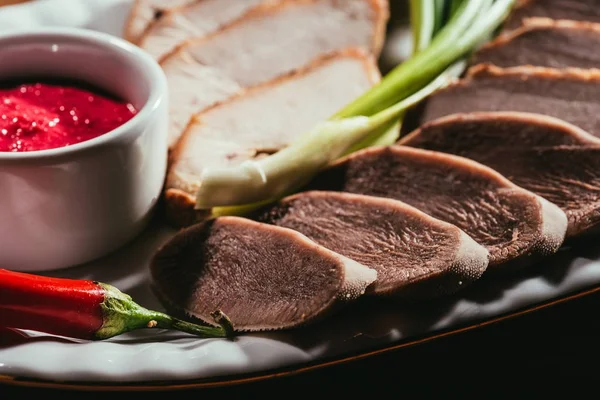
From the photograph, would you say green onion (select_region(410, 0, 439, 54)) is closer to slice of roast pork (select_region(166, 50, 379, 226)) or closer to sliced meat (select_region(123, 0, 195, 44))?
slice of roast pork (select_region(166, 50, 379, 226))

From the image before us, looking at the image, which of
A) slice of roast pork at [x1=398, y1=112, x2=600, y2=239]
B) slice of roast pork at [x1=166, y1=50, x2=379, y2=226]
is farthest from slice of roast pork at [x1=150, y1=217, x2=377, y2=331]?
slice of roast pork at [x1=398, y1=112, x2=600, y2=239]

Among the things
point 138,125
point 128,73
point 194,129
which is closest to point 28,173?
point 138,125

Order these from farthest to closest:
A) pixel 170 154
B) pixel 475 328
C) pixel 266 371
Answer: pixel 170 154, pixel 475 328, pixel 266 371

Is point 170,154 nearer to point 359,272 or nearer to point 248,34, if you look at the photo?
point 248,34

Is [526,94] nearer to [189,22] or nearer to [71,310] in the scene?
[189,22]

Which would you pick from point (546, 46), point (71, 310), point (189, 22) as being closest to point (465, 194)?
point (546, 46)

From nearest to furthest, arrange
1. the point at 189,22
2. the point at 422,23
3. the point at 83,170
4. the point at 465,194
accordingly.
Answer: the point at 83,170 < the point at 465,194 < the point at 422,23 < the point at 189,22
